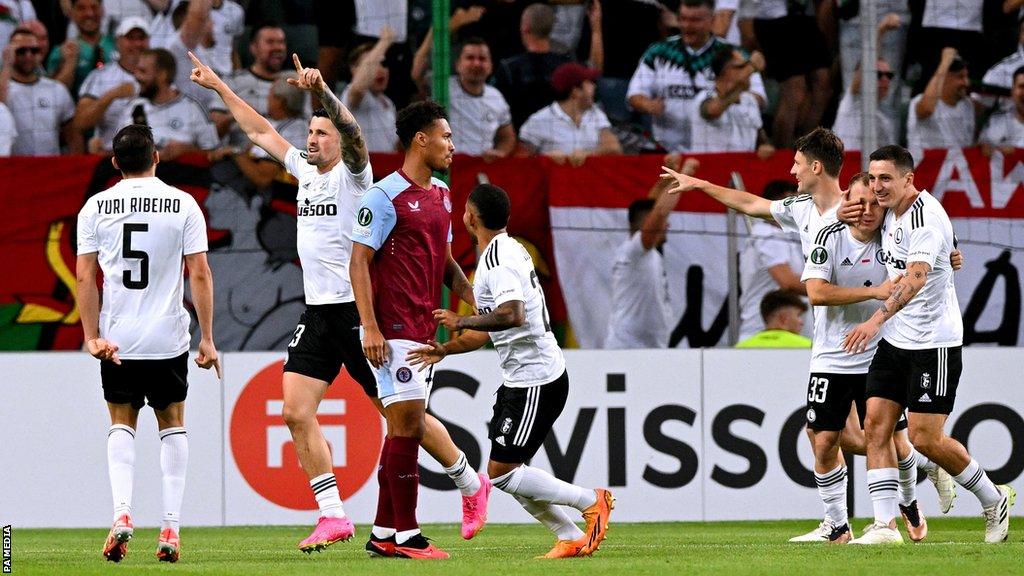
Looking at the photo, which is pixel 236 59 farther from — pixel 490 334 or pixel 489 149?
pixel 490 334

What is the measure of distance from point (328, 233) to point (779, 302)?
500 centimetres

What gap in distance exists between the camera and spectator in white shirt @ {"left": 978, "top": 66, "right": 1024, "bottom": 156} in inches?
511

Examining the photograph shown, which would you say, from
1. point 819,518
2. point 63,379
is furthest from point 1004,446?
point 63,379

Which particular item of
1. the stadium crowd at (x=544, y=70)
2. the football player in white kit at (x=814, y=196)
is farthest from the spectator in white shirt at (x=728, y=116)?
the football player in white kit at (x=814, y=196)

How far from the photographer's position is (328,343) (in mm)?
7797

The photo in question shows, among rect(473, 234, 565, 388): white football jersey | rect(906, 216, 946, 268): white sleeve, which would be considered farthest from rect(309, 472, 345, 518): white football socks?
rect(906, 216, 946, 268): white sleeve

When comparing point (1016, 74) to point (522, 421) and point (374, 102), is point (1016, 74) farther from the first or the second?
point (522, 421)

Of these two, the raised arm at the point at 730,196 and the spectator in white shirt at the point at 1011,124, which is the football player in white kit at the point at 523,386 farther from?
the spectator in white shirt at the point at 1011,124

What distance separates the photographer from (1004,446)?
34.7 ft

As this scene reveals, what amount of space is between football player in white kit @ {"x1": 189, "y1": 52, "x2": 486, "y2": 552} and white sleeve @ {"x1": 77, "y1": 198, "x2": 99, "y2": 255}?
1.01 m

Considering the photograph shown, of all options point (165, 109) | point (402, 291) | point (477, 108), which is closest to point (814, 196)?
point (402, 291)

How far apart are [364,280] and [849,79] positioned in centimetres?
743

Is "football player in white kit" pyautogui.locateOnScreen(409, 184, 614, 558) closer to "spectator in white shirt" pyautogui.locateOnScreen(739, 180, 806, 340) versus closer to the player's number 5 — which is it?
the player's number 5

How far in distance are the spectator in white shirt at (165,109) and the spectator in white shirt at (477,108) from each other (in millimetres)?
2171
